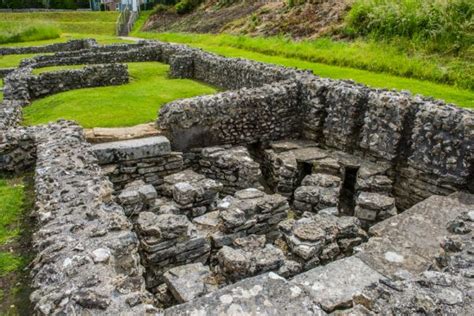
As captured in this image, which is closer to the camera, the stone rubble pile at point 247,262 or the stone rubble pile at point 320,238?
the stone rubble pile at point 247,262

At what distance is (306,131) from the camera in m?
10.5

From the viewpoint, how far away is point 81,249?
13.6ft

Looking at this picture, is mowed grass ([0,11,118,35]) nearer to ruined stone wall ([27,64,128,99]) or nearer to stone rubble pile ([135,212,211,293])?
ruined stone wall ([27,64,128,99])

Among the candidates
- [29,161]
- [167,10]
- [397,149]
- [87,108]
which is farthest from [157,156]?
[167,10]

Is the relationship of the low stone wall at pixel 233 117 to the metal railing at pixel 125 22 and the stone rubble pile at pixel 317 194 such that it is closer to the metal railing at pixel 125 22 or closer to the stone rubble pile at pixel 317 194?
the stone rubble pile at pixel 317 194

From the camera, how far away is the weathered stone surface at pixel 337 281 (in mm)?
4609

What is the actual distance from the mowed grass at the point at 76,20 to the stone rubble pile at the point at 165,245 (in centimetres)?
4535

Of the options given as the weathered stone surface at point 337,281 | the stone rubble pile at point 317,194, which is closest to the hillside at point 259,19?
the stone rubble pile at point 317,194

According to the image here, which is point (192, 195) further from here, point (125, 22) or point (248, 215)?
point (125, 22)

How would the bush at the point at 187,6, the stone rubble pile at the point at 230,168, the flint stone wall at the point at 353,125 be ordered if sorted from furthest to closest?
the bush at the point at 187,6 < the stone rubble pile at the point at 230,168 < the flint stone wall at the point at 353,125

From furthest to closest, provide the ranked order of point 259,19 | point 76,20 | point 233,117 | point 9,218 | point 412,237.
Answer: point 76,20 < point 259,19 < point 233,117 < point 9,218 < point 412,237

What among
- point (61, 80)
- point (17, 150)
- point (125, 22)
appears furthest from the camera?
point (125, 22)

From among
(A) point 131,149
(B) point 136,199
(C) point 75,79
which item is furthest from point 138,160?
(C) point 75,79

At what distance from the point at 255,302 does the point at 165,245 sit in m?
2.32
